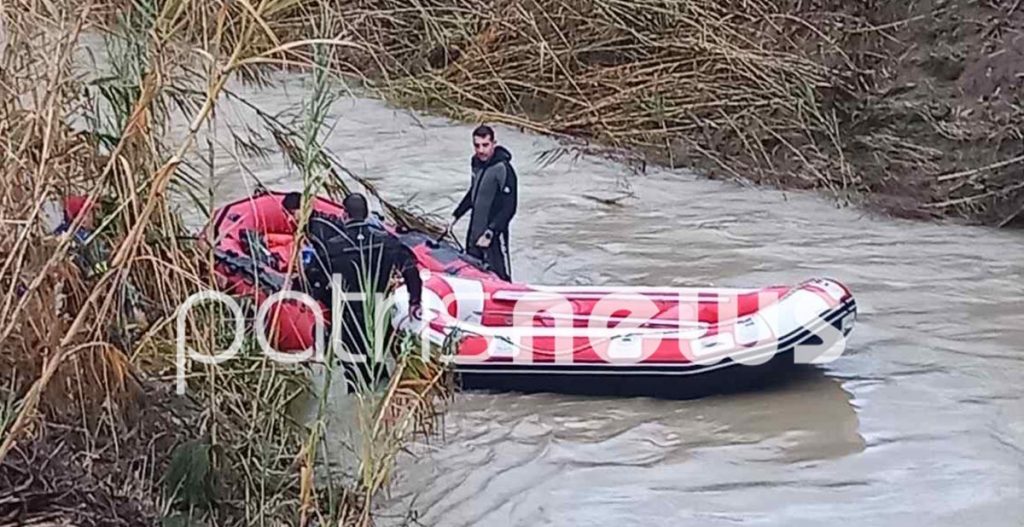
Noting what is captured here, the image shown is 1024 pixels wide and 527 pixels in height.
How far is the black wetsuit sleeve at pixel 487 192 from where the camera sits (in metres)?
7.64

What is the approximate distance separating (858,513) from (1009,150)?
6.28 m

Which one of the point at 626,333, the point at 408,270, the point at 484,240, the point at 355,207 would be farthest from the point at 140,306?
the point at 484,240

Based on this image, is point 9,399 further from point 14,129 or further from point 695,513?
point 695,513

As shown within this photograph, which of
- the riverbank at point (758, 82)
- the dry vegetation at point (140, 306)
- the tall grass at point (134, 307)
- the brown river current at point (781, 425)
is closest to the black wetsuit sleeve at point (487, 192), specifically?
the brown river current at point (781, 425)

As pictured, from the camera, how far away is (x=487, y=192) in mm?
7680

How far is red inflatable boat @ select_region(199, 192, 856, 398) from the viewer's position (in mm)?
6715

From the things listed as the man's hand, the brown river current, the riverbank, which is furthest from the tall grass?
the riverbank

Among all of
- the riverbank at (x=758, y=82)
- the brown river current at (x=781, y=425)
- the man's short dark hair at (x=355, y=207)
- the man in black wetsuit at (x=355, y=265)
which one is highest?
the riverbank at (x=758, y=82)

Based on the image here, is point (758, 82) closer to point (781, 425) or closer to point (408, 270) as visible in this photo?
point (781, 425)

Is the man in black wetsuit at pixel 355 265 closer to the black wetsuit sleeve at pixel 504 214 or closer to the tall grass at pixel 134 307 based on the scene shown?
the tall grass at pixel 134 307

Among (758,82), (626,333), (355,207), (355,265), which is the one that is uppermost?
(758,82)

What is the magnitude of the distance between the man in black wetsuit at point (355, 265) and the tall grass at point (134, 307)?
0.95ft

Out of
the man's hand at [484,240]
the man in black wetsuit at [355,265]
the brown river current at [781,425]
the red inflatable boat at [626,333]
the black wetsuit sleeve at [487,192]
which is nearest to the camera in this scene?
the man in black wetsuit at [355,265]

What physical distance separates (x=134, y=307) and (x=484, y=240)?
3573 mm
